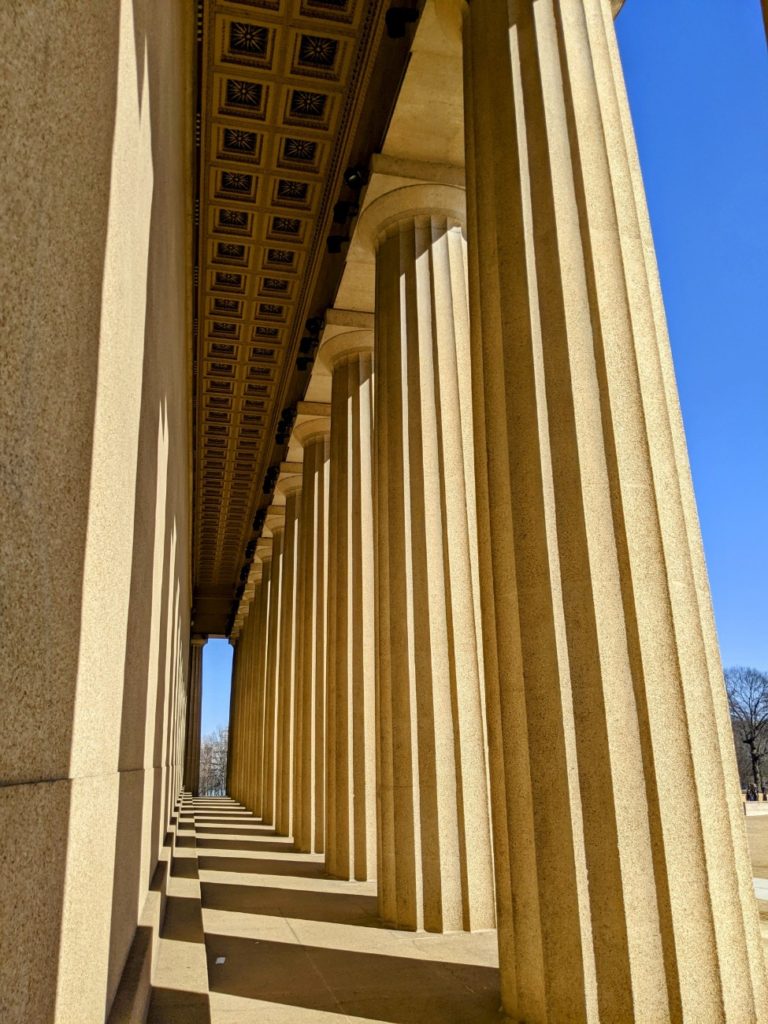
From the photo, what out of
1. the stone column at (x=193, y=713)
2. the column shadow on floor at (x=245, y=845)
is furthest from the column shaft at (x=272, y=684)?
the stone column at (x=193, y=713)

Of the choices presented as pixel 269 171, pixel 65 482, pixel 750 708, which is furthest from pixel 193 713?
pixel 65 482

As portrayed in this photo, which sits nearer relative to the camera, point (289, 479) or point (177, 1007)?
point (177, 1007)

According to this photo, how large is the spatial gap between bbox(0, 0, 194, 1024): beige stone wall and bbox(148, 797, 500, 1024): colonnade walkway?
355 centimetres

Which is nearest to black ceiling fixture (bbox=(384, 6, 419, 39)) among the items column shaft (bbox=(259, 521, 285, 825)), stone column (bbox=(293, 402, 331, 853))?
Result: stone column (bbox=(293, 402, 331, 853))

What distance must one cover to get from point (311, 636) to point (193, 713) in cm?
6073

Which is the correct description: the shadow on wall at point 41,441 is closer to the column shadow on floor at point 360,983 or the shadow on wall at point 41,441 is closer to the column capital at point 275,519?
the column shadow on floor at point 360,983

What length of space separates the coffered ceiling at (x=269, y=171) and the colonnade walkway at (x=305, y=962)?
17337 millimetres

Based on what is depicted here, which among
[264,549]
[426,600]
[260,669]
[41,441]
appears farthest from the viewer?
[260,669]

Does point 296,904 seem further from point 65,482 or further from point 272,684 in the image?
point 272,684

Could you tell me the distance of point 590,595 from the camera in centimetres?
815

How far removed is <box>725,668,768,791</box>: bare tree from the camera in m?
122

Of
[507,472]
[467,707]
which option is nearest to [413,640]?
[467,707]

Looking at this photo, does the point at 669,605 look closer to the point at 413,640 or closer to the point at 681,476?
the point at 681,476

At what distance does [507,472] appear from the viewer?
9.59m
